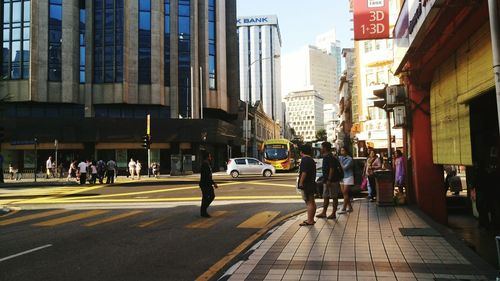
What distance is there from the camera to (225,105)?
179 feet

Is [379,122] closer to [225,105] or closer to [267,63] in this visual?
[225,105]

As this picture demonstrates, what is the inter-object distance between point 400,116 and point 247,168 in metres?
23.5

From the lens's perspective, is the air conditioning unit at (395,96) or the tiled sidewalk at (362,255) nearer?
the tiled sidewalk at (362,255)

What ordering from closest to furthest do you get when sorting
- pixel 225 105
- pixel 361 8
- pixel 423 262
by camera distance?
pixel 423 262 → pixel 361 8 → pixel 225 105

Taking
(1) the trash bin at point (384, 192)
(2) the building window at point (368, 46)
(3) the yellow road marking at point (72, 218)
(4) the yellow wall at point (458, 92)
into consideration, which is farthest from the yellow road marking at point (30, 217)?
(2) the building window at point (368, 46)

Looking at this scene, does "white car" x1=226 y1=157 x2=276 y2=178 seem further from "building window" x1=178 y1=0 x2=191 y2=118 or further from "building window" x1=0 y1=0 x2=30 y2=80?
"building window" x1=0 y1=0 x2=30 y2=80

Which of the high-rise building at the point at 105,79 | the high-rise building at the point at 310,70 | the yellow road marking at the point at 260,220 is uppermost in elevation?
the high-rise building at the point at 310,70

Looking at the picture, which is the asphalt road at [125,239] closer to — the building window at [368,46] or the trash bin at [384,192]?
the trash bin at [384,192]

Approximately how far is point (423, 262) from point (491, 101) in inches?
174

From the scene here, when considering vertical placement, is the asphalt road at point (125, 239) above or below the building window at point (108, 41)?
below

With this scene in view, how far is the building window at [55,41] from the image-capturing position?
148ft

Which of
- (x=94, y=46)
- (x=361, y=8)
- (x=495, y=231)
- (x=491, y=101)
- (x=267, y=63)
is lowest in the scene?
(x=495, y=231)

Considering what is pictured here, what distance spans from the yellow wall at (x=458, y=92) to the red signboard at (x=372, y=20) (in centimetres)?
183

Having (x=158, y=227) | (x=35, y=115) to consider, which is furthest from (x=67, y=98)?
(x=158, y=227)
